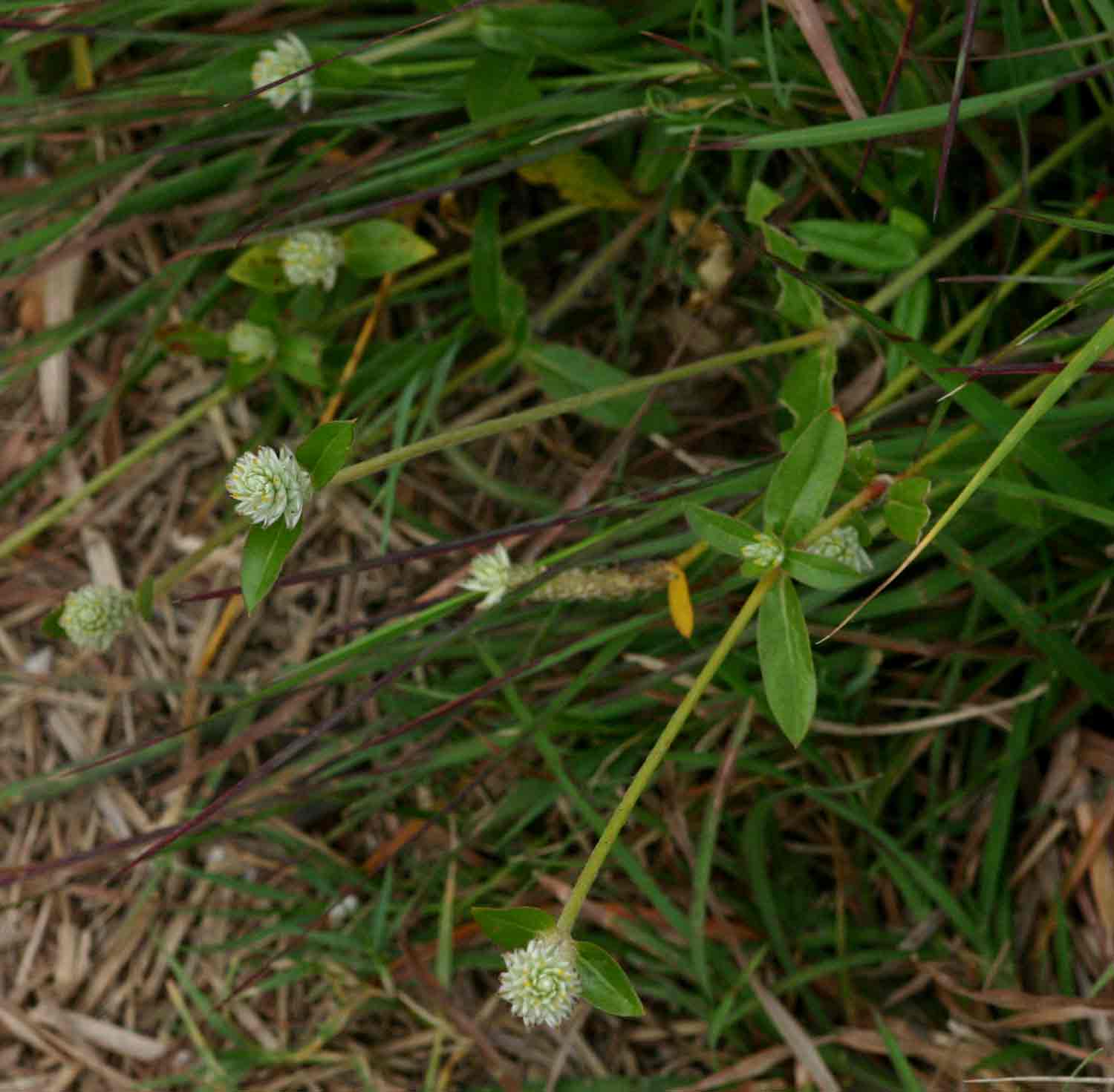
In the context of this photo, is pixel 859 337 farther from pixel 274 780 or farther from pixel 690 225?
pixel 274 780

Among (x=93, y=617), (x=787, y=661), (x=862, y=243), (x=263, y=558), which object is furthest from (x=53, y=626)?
(x=862, y=243)

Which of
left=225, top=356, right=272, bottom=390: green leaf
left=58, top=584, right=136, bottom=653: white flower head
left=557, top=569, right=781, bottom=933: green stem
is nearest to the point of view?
left=557, top=569, right=781, bottom=933: green stem

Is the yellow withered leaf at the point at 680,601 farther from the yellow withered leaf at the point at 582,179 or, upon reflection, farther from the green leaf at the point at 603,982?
the yellow withered leaf at the point at 582,179

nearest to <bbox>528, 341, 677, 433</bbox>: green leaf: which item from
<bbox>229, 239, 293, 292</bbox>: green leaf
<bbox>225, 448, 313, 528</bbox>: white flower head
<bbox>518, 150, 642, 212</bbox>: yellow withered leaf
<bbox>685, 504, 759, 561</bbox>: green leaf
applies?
<bbox>518, 150, 642, 212</bbox>: yellow withered leaf

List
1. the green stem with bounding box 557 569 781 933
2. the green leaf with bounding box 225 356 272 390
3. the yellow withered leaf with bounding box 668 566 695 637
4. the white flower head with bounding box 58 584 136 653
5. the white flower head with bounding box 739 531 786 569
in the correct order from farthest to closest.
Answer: the green leaf with bounding box 225 356 272 390
the white flower head with bounding box 58 584 136 653
the yellow withered leaf with bounding box 668 566 695 637
the white flower head with bounding box 739 531 786 569
the green stem with bounding box 557 569 781 933

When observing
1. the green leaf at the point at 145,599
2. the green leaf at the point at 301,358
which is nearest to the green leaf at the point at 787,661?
the green leaf at the point at 145,599

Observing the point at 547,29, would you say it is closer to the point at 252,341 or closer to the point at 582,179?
the point at 582,179

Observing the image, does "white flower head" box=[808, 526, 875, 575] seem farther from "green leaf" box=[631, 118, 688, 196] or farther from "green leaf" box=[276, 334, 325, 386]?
"green leaf" box=[276, 334, 325, 386]

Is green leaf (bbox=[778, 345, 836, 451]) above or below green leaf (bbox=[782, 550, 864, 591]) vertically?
below
